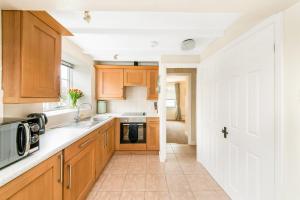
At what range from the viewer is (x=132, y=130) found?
12.7 ft

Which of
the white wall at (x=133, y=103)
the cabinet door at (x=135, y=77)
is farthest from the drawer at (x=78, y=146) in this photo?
the white wall at (x=133, y=103)

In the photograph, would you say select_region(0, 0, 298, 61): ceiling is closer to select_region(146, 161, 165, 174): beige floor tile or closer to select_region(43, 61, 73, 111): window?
select_region(43, 61, 73, 111): window

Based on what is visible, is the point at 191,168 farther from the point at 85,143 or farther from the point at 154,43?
the point at 154,43

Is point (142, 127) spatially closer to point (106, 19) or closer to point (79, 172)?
point (79, 172)

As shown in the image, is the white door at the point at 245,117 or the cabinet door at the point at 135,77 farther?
the cabinet door at the point at 135,77

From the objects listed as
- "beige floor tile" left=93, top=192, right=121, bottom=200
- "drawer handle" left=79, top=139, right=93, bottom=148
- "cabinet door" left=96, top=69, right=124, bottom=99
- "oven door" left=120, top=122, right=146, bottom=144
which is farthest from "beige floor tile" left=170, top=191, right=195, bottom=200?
"cabinet door" left=96, top=69, right=124, bottom=99

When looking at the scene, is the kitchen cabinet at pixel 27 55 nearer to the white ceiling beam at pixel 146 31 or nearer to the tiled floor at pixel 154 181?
the white ceiling beam at pixel 146 31

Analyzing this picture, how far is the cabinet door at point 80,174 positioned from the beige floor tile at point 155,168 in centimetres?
104

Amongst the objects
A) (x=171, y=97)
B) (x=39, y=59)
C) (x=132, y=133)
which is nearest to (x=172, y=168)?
(x=132, y=133)

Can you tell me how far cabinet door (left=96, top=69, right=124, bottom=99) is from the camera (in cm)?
416

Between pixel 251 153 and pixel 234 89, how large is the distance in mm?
763

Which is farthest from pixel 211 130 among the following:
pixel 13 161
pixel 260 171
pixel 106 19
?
pixel 13 161

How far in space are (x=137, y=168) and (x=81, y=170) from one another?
1340 mm

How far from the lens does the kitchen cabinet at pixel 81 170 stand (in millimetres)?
1680
